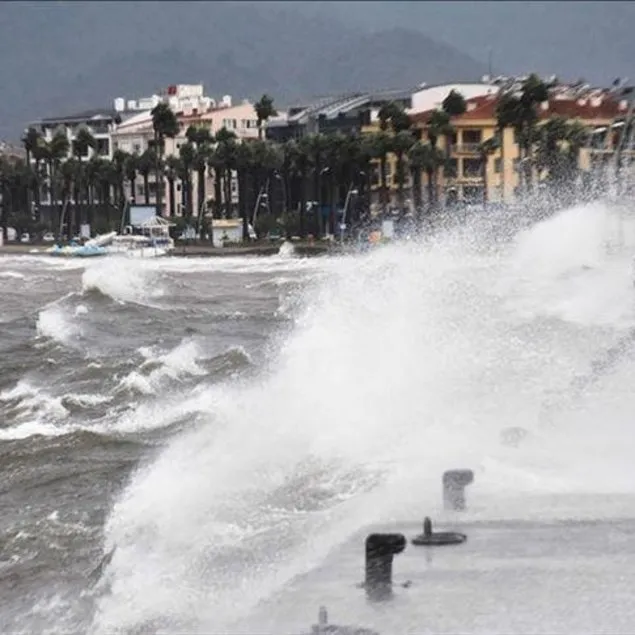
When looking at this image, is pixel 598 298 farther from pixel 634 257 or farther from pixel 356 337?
pixel 356 337

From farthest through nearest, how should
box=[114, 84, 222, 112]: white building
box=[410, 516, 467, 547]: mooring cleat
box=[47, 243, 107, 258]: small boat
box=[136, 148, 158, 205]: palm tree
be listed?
box=[114, 84, 222, 112]: white building
box=[136, 148, 158, 205]: palm tree
box=[47, 243, 107, 258]: small boat
box=[410, 516, 467, 547]: mooring cleat

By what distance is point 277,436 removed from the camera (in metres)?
17.0

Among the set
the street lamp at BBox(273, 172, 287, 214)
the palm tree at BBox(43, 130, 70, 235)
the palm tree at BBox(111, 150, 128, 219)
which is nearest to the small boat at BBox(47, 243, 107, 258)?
the palm tree at BBox(111, 150, 128, 219)

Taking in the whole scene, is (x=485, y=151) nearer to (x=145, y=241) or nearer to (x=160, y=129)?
(x=145, y=241)

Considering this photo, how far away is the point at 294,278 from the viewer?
5634cm

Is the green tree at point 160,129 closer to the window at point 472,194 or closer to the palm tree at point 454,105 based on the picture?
the window at point 472,194

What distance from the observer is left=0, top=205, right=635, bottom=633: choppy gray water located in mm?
11359

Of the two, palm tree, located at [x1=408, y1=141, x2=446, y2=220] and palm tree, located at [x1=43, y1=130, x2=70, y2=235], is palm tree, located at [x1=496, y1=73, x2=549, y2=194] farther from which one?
palm tree, located at [x1=43, y1=130, x2=70, y2=235]

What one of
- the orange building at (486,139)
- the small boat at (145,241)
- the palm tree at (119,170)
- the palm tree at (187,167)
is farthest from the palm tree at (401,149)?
the palm tree at (119,170)

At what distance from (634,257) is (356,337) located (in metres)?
16.9

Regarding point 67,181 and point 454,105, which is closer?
point 454,105

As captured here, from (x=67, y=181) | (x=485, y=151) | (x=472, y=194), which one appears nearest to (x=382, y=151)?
(x=472, y=194)

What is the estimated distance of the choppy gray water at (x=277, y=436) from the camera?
37.3 feet

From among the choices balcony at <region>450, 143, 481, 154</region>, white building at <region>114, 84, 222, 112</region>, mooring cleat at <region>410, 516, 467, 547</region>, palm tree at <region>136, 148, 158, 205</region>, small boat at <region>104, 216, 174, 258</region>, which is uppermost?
white building at <region>114, 84, 222, 112</region>
